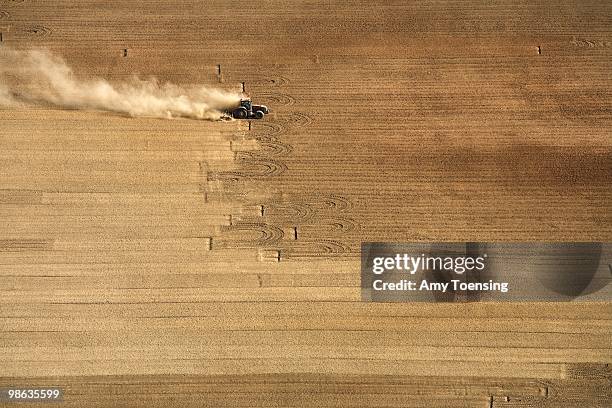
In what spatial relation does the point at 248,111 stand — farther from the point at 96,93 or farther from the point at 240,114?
the point at 96,93

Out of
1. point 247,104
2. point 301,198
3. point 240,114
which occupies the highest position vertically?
point 247,104

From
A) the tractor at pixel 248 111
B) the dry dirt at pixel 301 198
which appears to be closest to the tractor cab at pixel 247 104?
the tractor at pixel 248 111

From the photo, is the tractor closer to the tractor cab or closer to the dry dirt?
the tractor cab

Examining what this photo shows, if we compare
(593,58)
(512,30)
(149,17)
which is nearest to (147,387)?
(149,17)

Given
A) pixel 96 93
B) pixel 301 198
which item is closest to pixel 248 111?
pixel 301 198

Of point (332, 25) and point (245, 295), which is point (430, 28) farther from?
point (245, 295)

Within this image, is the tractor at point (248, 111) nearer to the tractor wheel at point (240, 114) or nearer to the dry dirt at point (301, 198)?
the tractor wheel at point (240, 114)

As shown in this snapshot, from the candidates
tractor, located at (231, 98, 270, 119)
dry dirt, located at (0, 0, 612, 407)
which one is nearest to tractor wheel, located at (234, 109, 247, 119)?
tractor, located at (231, 98, 270, 119)
